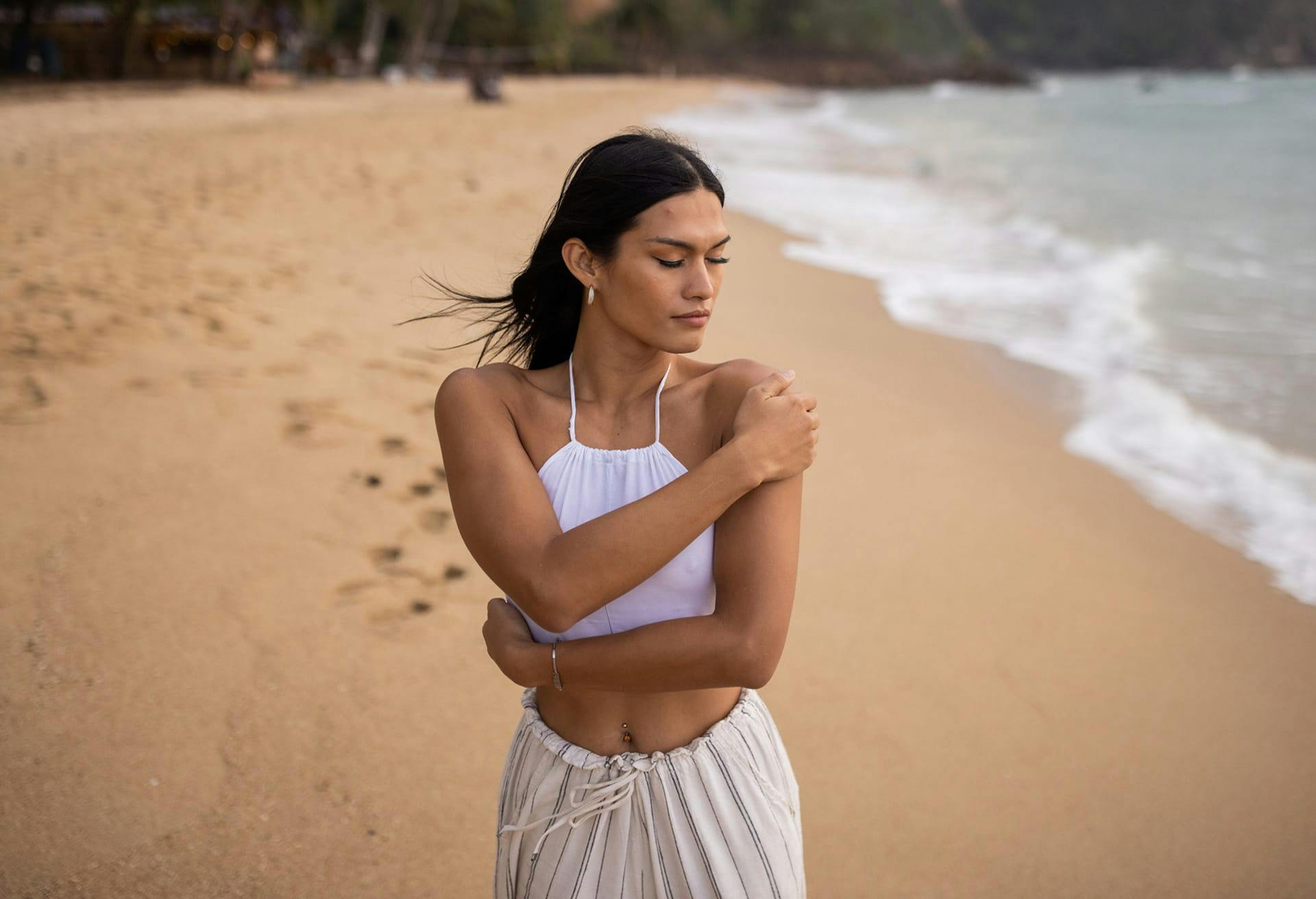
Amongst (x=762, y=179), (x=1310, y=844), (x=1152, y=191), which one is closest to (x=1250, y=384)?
(x=1310, y=844)

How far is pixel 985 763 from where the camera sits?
2.94 m

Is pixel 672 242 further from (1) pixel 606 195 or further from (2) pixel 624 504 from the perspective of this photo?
(2) pixel 624 504

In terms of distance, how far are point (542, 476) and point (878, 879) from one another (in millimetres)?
1516

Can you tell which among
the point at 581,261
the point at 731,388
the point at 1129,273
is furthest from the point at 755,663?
the point at 1129,273

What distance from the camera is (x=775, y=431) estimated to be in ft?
5.25

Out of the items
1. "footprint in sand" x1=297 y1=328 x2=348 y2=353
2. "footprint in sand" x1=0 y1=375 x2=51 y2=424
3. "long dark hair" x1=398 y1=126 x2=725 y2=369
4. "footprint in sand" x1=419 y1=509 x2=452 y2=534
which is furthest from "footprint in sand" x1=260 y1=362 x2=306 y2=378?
"long dark hair" x1=398 y1=126 x2=725 y2=369

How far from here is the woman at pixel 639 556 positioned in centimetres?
156

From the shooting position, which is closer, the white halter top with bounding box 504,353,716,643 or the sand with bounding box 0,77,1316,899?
the white halter top with bounding box 504,353,716,643

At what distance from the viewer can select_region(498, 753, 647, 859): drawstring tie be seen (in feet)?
5.28

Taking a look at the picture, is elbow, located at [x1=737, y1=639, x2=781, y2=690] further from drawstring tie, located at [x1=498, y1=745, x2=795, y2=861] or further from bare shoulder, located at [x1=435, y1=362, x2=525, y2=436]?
bare shoulder, located at [x1=435, y1=362, x2=525, y2=436]

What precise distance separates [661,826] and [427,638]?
1785 millimetres

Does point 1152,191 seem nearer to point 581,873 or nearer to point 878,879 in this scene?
point 878,879

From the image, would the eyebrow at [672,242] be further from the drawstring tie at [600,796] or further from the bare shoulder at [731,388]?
the drawstring tie at [600,796]

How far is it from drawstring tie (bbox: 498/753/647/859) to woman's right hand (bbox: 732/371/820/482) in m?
0.52
